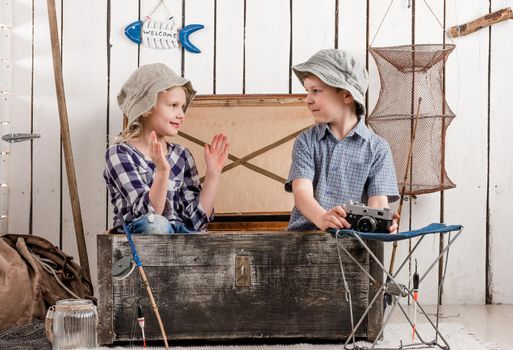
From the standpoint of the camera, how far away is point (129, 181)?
286 cm

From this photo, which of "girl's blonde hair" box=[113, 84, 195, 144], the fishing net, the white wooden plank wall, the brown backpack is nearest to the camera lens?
the fishing net

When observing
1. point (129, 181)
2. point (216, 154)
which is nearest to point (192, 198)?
point (216, 154)

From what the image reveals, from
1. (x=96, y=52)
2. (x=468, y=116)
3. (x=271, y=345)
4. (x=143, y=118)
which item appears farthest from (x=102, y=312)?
(x=468, y=116)

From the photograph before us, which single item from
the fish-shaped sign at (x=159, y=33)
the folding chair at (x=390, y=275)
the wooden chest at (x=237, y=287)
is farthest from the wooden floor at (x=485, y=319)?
the fish-shaped sign at (x=159, y=33)

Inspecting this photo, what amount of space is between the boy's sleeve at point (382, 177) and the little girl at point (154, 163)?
1.96 feet

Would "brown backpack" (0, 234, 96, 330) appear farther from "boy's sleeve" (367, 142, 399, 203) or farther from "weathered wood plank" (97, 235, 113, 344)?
"boy's sleeve" (367, 142, 399, 203)

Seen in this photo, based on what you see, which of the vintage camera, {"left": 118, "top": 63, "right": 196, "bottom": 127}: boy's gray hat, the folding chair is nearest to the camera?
Result: the folding chair

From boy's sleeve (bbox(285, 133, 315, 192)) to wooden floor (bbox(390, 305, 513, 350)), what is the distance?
77cm

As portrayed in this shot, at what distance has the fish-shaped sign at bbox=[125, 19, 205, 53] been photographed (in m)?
3.48

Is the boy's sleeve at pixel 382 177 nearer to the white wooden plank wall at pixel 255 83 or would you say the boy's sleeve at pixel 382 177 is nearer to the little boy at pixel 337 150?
the little boy at pixel 337 150

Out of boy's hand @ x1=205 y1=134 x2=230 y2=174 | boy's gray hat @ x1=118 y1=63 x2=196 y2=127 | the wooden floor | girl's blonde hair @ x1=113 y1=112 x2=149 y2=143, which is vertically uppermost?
boy's gray hat @ x1=118 y1=63 x2=196 y2=127

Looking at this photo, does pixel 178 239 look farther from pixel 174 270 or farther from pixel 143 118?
pixel 143 118

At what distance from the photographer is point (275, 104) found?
3432 millimetres

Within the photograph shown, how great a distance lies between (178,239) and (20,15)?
5.05ft
